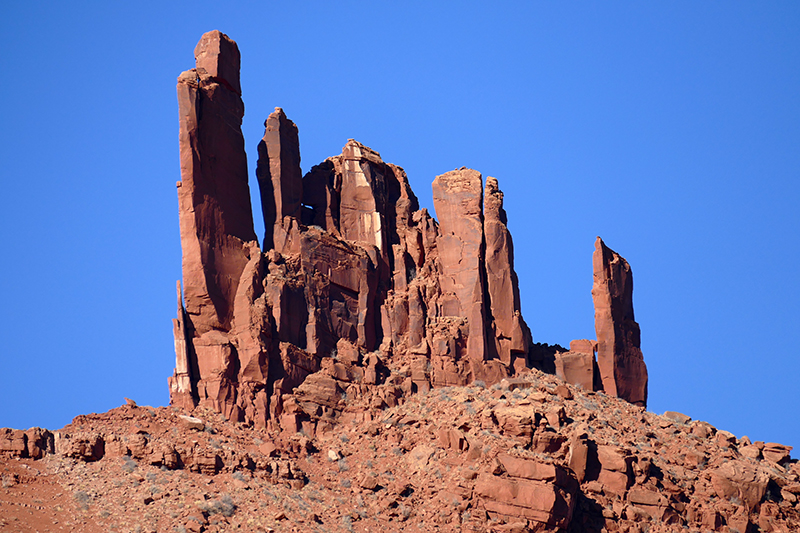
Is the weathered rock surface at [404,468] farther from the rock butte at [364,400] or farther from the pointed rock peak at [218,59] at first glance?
the pointed rock peak at [218,59]

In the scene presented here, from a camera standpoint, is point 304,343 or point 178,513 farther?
point 304,343

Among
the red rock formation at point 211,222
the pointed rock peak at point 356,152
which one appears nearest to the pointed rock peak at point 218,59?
the red rock formation at point 211,222

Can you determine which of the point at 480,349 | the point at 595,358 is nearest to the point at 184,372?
the point at 480,349

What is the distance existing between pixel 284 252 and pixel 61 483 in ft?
65.8

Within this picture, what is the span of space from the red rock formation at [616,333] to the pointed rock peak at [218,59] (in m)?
21.3

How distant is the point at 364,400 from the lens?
7931 cm

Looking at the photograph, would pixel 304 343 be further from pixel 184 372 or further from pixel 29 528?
pixel 29 528

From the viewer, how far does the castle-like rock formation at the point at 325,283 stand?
7819 centimetres

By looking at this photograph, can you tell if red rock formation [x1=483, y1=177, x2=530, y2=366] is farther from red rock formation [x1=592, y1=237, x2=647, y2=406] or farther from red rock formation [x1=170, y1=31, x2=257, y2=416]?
red rock formation [x1=170, y1=31, x2=257, y2=416]

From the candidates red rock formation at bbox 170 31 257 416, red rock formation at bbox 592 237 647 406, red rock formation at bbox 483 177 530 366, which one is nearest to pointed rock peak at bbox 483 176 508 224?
red rock formation at bbox 483 177 530 366

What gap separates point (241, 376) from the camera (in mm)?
77812

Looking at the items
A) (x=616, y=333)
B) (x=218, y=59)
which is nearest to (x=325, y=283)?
(x=218, y=59)

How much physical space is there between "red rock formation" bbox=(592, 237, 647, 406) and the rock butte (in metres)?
0.12

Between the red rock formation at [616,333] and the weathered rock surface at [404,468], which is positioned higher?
the red rock formation at [616,333]
